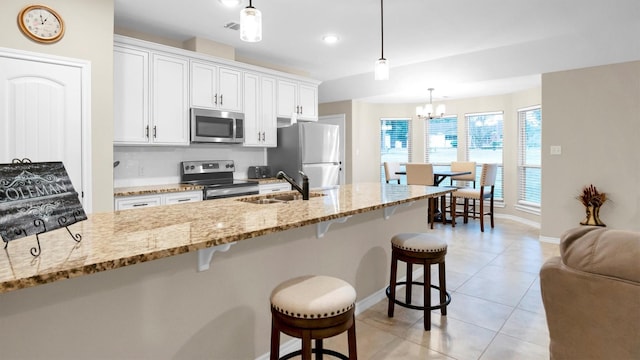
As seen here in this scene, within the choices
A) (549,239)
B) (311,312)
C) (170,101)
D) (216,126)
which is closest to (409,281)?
(311,312)

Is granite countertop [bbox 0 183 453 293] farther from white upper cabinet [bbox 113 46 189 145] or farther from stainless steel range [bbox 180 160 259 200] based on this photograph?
white upper cabinet [bbox 113 46 189 145]

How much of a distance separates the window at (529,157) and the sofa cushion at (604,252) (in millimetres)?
5443

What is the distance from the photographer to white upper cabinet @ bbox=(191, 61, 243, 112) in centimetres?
390

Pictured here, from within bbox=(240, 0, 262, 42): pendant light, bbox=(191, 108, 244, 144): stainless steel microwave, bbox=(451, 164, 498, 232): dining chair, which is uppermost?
bbox=(240, 0, 262, 42): pendant light

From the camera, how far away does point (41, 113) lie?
267cm

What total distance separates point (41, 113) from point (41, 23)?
68 centimetres

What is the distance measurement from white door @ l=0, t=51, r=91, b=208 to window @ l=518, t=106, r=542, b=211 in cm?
620

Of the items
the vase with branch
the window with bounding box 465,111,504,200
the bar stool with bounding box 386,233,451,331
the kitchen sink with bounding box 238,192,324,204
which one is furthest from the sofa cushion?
the window with bounding box 465,111,504,200

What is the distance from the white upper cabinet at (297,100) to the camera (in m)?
4.84

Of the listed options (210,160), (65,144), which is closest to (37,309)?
(65,144)

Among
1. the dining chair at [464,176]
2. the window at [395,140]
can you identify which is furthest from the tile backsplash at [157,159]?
the dining chair at [464,176]

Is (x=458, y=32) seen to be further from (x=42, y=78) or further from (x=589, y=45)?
(x=42, y=78)

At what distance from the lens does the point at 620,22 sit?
12.3 ft

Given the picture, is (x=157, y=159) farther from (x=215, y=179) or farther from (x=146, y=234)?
(x=146, y=234)
